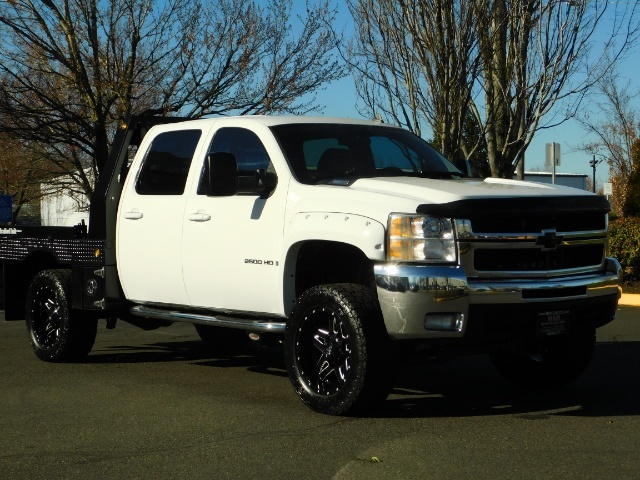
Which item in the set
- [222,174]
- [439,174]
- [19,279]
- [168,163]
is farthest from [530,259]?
[19,279]

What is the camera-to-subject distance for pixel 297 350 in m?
7.52

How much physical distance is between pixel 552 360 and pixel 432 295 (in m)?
1.94

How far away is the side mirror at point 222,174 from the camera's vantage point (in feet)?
26.4

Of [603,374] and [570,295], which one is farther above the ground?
[570,295]

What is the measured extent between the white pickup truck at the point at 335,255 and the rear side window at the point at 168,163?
0.06 ft

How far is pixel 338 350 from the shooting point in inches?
287

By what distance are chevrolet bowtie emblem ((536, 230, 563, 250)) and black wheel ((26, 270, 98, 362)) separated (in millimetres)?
4420

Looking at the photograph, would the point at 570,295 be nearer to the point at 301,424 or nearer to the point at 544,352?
the point at 544,352

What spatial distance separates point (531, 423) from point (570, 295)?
2.93 feet

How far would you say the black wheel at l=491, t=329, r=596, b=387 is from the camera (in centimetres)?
824

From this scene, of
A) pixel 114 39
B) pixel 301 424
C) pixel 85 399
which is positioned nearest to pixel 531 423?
pixel 301 424

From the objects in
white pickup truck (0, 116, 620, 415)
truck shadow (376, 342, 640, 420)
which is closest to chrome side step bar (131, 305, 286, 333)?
white pickup truck (0, 116, 620, 415)

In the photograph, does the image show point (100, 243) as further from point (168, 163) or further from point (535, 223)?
point (535, 223)

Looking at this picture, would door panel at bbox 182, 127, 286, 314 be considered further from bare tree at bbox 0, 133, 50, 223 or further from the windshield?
bare tree at bbox 0, 133, 50, 223
